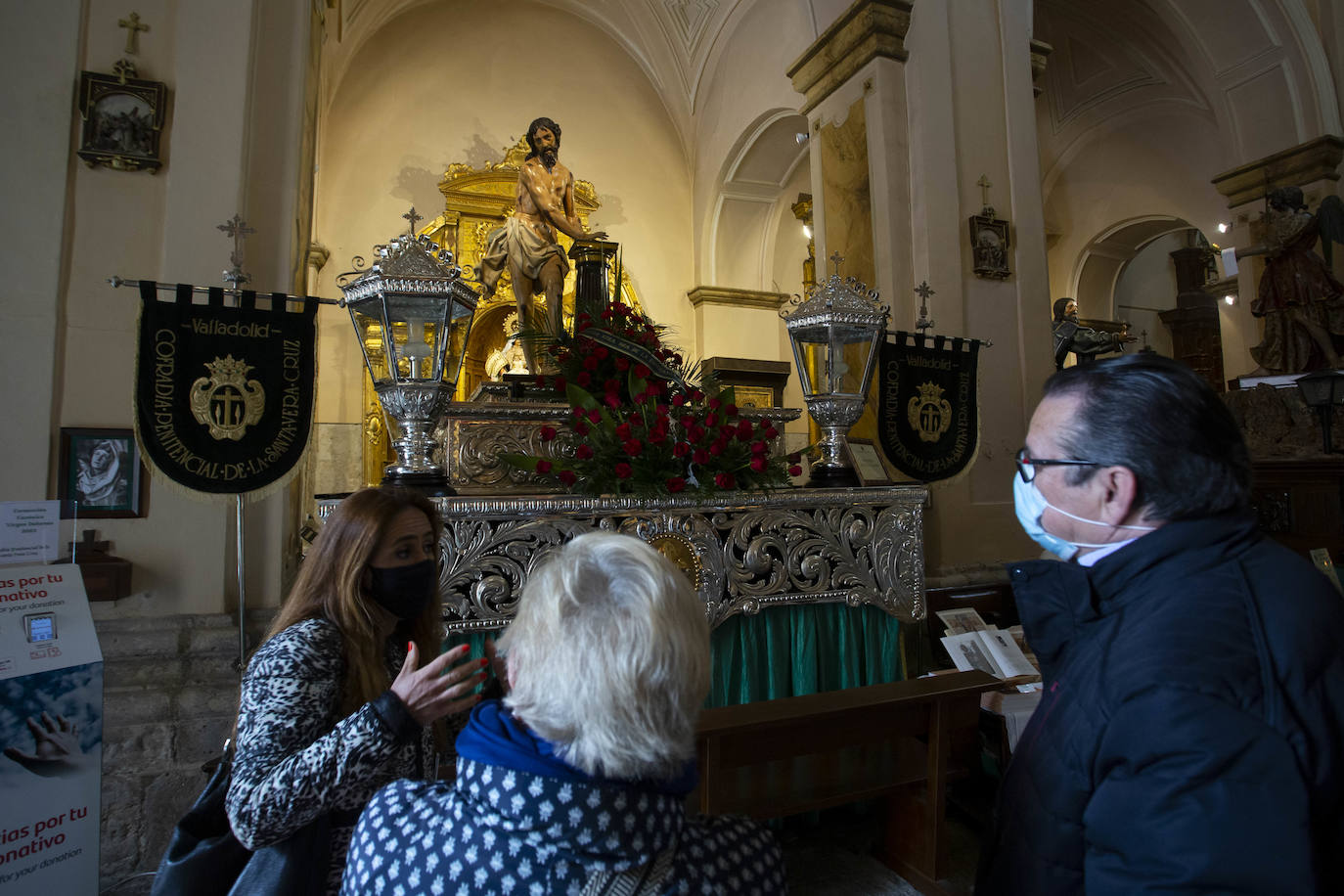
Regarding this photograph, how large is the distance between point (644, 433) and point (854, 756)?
1.53 metres

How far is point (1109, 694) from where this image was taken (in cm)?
102

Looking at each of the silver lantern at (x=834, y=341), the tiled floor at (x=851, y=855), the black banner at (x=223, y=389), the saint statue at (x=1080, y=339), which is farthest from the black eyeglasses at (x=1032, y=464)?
the saint statue at (x=1080, y=339)

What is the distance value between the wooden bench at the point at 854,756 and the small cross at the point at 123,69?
4158 mm

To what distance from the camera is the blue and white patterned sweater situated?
899mm

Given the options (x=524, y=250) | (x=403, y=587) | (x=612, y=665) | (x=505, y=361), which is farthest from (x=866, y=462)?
(x=505, y=361)

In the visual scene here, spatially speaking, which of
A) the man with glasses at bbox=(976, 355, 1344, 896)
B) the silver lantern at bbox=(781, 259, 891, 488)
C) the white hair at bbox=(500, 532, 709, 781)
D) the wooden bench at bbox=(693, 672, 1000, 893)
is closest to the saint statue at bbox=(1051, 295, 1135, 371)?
the silver lantern at bbox=(781, 259, 891, 488)

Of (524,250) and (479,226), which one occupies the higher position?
(479,226)

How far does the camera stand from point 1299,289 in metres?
8.05

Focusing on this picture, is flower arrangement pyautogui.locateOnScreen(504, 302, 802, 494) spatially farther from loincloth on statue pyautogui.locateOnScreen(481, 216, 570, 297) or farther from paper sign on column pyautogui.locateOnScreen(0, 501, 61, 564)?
loincloth on statue pyautogui.locateOnScreen(481, 216, 570, 297)

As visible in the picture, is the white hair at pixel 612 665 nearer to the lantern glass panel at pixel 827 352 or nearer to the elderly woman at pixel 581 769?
the elderly woman at pixel 581 769

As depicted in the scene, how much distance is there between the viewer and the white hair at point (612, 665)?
935 millimetres

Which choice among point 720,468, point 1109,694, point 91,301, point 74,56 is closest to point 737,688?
point 720,468

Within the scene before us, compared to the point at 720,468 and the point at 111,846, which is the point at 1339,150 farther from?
the point at 111,846

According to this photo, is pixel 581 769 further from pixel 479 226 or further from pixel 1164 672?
pixel 479 226
